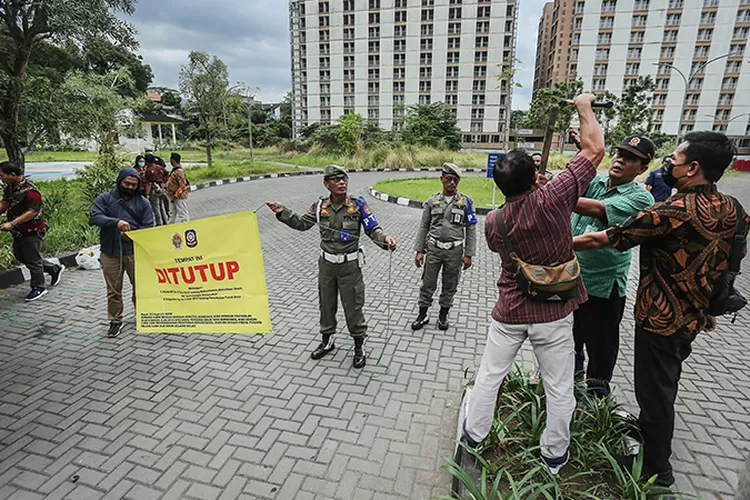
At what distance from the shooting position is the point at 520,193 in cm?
223

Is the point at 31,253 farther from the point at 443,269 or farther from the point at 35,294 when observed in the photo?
the point at 443,269

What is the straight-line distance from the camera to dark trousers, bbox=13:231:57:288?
17.2 feet

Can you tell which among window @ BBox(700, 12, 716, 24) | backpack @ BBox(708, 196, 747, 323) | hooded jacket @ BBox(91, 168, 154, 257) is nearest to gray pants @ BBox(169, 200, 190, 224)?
hooded jacket @ BBox(91, 168, 154, 257)

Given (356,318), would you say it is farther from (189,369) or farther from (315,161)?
(315,161)

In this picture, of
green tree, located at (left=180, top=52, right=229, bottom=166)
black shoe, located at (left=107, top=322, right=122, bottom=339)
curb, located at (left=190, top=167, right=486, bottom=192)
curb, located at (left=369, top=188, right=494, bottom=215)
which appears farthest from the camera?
green tree, located at (left=180, top=52, right=229, bottom=166)

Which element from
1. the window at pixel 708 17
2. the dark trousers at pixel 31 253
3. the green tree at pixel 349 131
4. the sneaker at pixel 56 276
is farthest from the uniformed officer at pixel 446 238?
the window at pixel 708 17

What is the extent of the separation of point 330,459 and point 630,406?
2483 millimetres

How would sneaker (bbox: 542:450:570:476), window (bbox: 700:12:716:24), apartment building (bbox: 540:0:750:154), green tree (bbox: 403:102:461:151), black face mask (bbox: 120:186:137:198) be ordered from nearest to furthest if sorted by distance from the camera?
sneaker (bbox: 542:450:570:476), black face mask (bbox: 120:186:137:198), green tree (bbox: 403:102:461:151), window (bbox: 700:12:716:24), apartment building (bbox: 540:0:750:154)

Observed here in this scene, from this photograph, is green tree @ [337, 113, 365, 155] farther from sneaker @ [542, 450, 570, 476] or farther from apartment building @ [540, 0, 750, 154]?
apartment building @ [540, 0, 750, 154]

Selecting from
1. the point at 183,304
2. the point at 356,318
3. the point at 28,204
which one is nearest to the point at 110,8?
the point at 28,204

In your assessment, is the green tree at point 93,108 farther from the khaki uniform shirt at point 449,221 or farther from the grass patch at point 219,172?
the khaki uniform shirt at point 449,221

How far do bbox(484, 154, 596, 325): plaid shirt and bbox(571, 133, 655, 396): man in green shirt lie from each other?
1.60 feet

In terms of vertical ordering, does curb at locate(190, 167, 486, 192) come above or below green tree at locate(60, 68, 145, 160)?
below

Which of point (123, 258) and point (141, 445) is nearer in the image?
point (141, 445)
